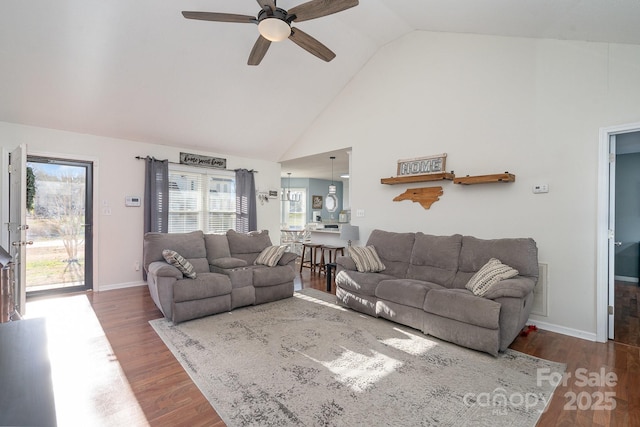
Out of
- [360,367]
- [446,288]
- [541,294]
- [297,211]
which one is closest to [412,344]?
[360,367]

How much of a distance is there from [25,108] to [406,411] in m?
5.53

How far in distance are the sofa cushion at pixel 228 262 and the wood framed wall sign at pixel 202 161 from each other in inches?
95.7

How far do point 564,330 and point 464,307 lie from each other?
4.66 feet

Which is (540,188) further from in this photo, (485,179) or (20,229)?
(20,229)

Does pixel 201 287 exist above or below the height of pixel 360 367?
above

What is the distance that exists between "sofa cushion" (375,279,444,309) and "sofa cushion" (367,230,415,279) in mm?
523

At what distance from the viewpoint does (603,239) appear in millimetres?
3055

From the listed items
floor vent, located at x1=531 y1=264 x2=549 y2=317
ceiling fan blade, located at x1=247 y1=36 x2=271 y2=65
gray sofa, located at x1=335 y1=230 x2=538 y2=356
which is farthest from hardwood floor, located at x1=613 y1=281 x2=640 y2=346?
ceiling fan blade, located at x1=247 y1=36 x2=271 y2=65

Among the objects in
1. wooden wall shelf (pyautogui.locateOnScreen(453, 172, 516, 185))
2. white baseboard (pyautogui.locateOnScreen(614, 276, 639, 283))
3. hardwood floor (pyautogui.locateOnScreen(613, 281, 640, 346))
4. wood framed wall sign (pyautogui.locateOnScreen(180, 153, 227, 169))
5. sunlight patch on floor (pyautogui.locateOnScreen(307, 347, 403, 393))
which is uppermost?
wood framed wall sign (pyautogui.locateOnScreen(180, 153, 227, 169))

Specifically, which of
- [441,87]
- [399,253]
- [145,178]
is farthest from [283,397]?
[145,178]

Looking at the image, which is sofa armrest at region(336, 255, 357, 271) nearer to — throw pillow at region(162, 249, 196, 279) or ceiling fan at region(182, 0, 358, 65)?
throw pillow at region(162, 249, 196, 279)

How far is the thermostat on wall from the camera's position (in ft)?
16.7

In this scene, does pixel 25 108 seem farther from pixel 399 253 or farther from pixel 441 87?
pixel 441 87

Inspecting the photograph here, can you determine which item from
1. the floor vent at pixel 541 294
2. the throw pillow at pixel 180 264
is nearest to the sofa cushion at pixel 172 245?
the throw pillow at pixel 180 264
